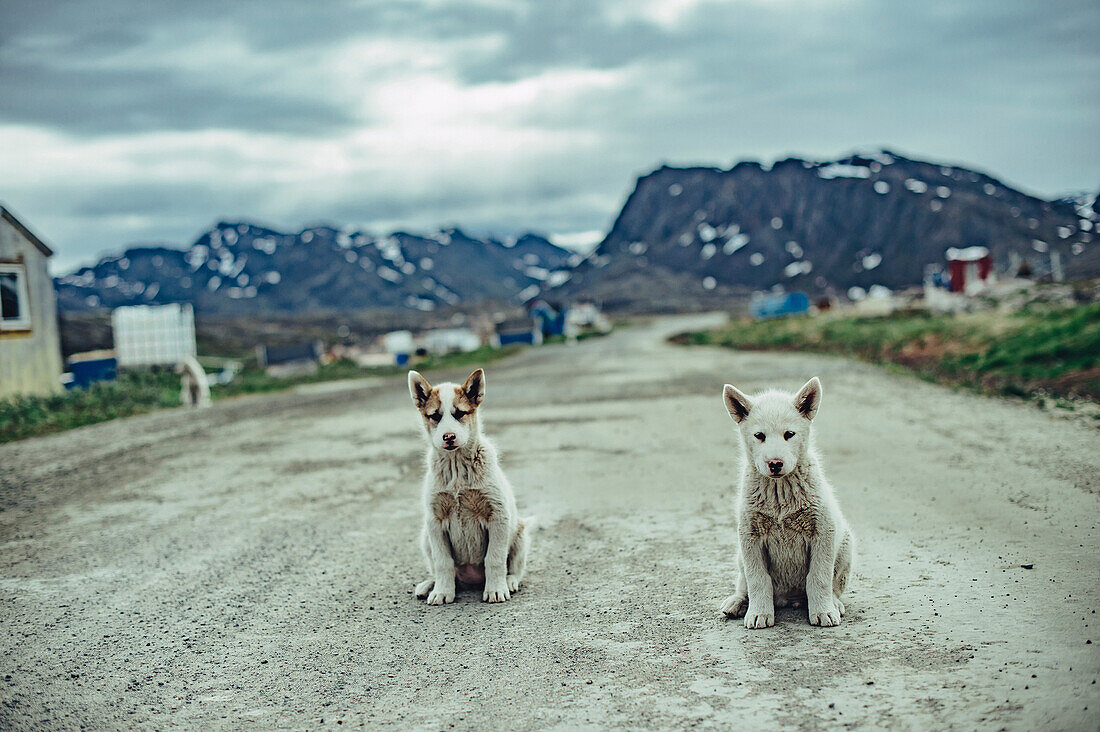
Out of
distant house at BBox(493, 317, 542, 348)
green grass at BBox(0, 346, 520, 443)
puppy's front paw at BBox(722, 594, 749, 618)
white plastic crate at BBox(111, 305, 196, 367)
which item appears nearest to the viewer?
puppy's front paw at BBox(722, 594, 749, 618)

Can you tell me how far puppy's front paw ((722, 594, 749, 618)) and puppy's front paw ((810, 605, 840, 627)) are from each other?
447 millimetres

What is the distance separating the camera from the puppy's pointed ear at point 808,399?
15.4 ft

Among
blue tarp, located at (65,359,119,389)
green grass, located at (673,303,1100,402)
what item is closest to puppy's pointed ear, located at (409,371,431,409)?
green grass, located at (673,303,1100,402)

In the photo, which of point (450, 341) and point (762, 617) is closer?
point (762, 617)

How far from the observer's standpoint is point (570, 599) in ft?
18.9

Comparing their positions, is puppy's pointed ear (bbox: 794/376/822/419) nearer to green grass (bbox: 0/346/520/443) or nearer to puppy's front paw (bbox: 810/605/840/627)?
puppy's front paw (bbox: 810/605/840/627)

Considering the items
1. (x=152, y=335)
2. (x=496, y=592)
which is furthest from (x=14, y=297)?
(x=496, y=592)

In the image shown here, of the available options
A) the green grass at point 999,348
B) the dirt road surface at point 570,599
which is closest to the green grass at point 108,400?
the dirt road surface at point 570,599

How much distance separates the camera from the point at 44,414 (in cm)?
1864

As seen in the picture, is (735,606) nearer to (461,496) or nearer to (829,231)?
(461,496)

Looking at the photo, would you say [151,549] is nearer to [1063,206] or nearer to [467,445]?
→ [467,445]

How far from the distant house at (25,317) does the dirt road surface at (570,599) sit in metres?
10.4

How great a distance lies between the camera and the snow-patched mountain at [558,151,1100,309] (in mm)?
123875

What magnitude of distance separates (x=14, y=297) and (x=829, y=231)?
14926 cm
